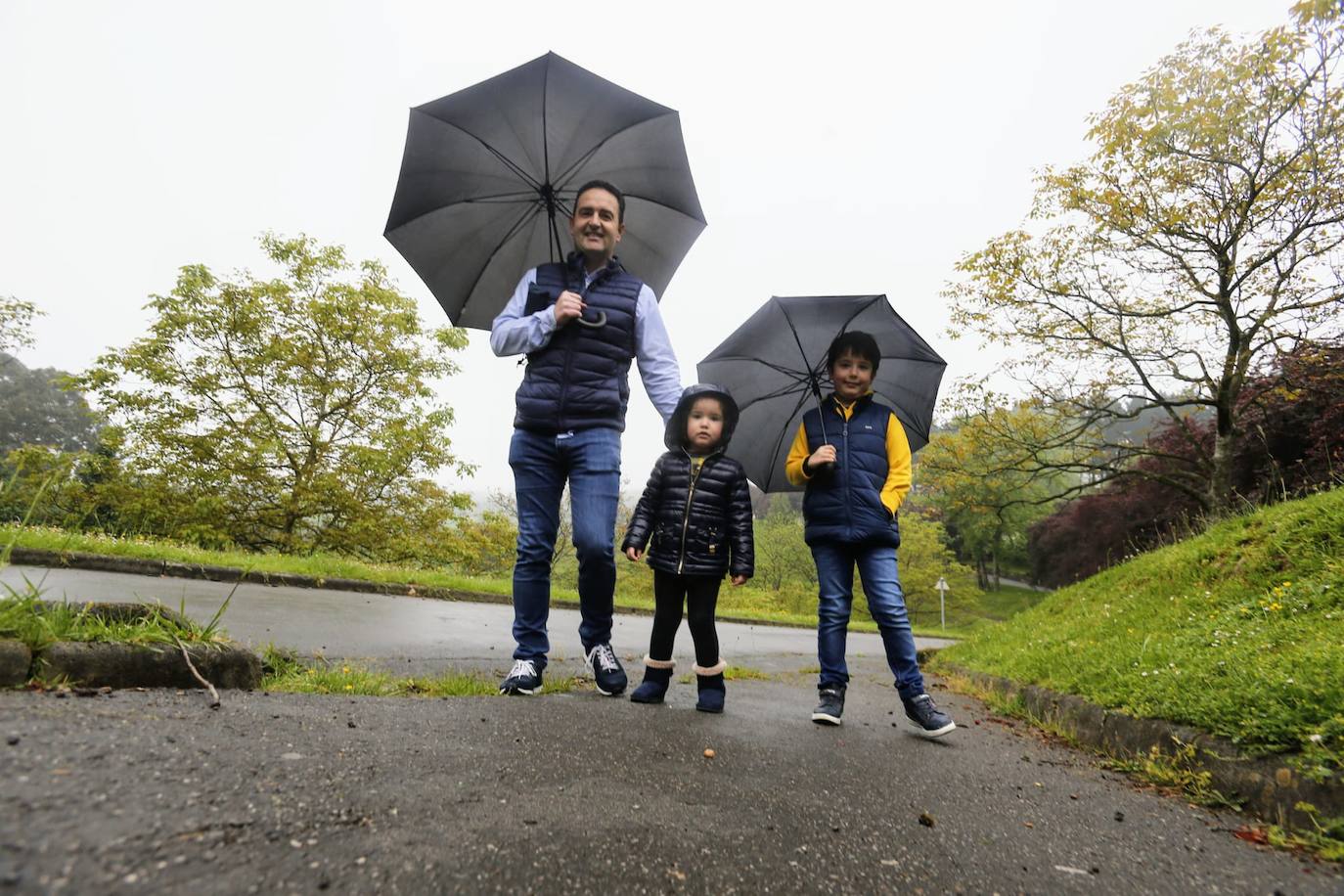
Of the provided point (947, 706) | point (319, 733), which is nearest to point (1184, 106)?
point (947, 706)

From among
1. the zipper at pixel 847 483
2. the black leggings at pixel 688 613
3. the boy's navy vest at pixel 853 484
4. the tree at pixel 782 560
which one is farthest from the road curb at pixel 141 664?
the tree at pixel 782 560

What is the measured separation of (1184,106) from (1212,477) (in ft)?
19.0

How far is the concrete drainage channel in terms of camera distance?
6.52 feet

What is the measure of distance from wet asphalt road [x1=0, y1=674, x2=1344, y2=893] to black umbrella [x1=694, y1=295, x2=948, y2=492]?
239 centimetres

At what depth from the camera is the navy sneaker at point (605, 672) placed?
3582mm

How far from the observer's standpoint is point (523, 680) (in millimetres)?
3338

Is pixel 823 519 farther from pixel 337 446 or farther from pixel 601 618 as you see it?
pixel 337 446

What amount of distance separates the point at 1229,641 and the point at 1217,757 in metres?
1.47

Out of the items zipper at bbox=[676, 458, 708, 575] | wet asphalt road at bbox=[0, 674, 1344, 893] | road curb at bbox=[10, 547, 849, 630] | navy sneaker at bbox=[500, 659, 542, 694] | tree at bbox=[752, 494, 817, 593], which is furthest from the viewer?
tree at bbox=[752, 494, 817, 593]

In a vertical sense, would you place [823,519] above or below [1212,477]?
below

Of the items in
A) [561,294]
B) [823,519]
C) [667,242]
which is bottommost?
[823,519]

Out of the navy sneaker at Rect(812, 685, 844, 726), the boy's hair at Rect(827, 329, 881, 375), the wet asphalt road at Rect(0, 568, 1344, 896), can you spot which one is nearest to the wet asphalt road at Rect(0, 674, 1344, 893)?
the wet asphalt road at Rect(0, 568, 1344, 896)

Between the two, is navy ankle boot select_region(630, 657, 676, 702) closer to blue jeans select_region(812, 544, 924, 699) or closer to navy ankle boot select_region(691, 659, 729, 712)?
navy ankle boot select_region(691, 659, 729, 712)

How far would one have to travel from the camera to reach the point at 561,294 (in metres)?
3.44
